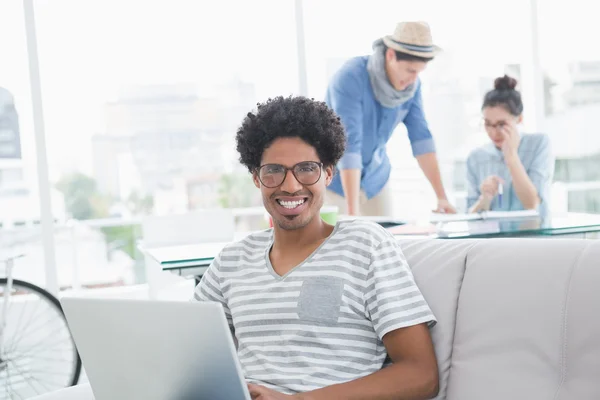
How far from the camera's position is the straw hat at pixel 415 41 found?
324cm

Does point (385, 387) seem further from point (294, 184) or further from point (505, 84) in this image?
point (505, 84)

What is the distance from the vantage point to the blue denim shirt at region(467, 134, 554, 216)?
3.49 meters

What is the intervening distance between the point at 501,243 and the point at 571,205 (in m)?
3.66

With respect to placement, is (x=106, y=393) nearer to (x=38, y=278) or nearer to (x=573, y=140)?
(x=38, y=278)

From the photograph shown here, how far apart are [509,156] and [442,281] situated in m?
2.02

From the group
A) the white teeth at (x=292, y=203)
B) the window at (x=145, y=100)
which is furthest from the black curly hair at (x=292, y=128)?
the window at (x=145, y=100)

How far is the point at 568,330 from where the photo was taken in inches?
55.0

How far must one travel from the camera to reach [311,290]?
158cm

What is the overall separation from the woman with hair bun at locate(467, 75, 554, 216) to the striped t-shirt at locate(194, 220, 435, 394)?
200cm

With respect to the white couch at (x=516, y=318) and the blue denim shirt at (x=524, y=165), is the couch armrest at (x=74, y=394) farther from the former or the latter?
the blue denim shirt at (x=524, y=165)

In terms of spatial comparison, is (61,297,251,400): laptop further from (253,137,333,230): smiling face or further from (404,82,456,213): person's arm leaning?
(404,82,456,213): person's arm leaning

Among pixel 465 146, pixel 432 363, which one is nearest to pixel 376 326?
pixel 432 363

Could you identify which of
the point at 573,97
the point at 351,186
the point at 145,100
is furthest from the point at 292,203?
the point at 573,97

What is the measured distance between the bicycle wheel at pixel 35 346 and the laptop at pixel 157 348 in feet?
6.91
